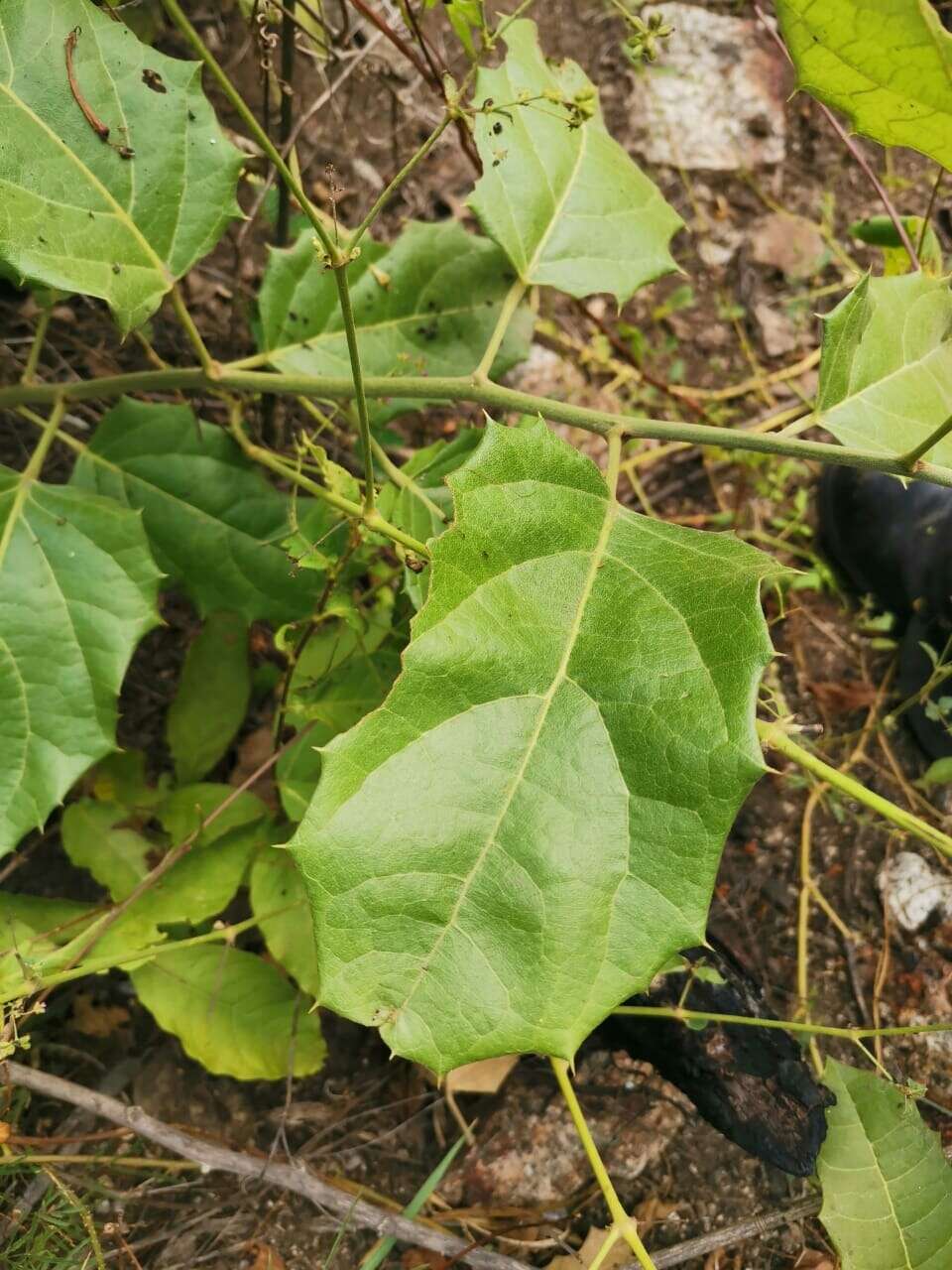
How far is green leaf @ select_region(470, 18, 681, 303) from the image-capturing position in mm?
1686

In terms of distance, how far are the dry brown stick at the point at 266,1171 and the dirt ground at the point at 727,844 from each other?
0.06 metres

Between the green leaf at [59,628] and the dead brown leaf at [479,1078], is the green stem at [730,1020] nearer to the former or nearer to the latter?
the dead brown leaf at [479,1078]

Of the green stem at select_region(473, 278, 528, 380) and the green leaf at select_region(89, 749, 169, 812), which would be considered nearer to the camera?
the green stem at select_region(473, 278, 528, 380)

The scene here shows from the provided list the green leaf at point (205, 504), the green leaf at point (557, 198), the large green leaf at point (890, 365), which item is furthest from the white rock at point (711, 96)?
the green leaf at point (205, 504)

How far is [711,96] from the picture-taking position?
2.85 meters

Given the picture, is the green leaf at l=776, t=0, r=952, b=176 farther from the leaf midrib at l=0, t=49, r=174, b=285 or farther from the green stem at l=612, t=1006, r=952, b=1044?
the green stem at l=612, t=1006, r=952, b=1044

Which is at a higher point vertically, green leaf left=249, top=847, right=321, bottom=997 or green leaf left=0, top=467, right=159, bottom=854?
green leaf left=0, top=467, right=159, bottom=854

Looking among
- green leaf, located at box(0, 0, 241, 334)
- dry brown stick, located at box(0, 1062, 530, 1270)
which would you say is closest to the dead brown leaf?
dry brown stick, located at box(0, 1062, 530, 1270)

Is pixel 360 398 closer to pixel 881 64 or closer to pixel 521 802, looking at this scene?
pixel 521 802

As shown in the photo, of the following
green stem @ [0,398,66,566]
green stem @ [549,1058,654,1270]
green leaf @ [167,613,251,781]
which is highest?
green stem @ [0,398,66,566]

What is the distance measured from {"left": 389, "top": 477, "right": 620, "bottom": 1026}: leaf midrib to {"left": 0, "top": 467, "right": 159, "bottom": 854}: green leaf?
2.35ft

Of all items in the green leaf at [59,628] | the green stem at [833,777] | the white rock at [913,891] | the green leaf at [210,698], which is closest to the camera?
the green stem at [833,777]

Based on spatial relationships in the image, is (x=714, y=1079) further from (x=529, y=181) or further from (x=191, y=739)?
(x=529, y=181)

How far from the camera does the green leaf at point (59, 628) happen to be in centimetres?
154
